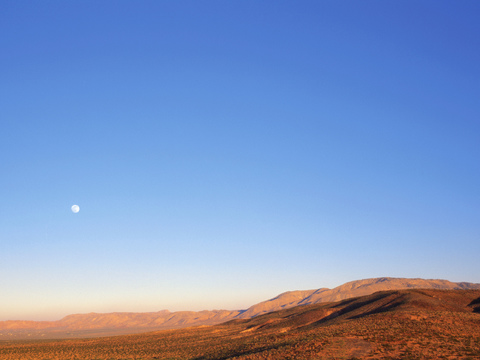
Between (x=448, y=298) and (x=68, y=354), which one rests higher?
(x=448, y=298)

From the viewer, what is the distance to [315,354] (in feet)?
116

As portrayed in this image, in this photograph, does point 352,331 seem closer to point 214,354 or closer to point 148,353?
point 214,354

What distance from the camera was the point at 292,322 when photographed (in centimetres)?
8019

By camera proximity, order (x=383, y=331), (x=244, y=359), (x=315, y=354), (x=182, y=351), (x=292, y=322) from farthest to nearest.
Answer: (x=292, y=322)
(x=182, y=351)
(x=383, y=331)
(x=244, y=359)
(x=315, y=354)

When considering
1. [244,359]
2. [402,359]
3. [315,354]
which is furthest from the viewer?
[244,359]

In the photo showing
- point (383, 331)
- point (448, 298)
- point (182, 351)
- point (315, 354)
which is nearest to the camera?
point (315, 354)

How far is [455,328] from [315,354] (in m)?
20.3

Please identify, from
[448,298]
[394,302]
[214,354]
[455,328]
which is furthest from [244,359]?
[448,298]

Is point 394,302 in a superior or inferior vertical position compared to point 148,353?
superior

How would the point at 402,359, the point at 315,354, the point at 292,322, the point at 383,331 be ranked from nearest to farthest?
the point at 402,359
the point at 315,354
the point at 383,331
the point at 292,322

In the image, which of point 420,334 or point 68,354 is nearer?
point 420,334

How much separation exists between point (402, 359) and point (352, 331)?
13.8 meters

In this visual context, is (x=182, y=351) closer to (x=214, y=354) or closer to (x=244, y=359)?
(x=214, y=354)

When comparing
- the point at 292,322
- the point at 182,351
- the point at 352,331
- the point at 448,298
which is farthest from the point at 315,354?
the point at 448,298
